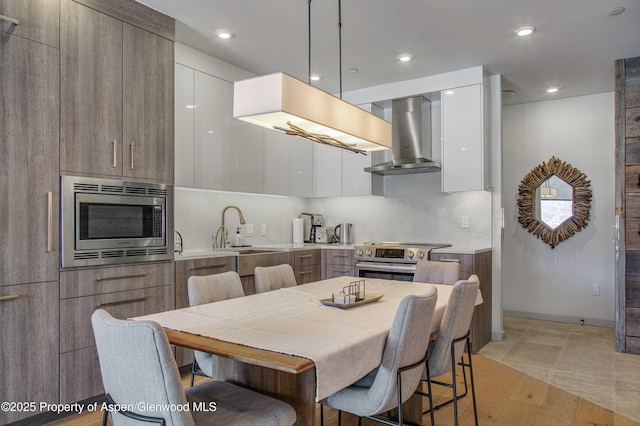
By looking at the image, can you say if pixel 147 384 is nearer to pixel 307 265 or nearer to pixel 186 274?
pixel 186 274

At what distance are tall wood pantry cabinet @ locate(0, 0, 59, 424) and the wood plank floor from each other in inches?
16.7

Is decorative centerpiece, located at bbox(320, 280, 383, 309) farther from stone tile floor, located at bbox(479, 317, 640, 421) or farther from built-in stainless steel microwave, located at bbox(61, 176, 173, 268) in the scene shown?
stone tile floor, located at bbox(479, 317, 640, 421)

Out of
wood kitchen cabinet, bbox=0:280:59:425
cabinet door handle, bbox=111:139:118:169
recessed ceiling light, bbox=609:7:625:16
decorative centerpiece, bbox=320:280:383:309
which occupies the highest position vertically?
recessed ceiling light, bbox=609:7:625:16

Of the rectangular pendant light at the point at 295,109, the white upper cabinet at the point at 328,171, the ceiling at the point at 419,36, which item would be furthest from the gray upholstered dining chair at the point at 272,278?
the white upper cabinet at the point at 328,171

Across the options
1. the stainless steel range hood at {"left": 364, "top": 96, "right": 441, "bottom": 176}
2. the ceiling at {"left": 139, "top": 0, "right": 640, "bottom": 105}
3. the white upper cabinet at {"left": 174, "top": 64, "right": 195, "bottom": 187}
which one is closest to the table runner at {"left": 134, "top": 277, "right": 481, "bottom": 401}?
the white upper cabinet at {"left": 174, "top": 64, "right": 195, "bottom": 187}

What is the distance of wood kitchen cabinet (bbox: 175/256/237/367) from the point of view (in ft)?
10.9

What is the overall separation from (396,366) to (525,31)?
9.61ft

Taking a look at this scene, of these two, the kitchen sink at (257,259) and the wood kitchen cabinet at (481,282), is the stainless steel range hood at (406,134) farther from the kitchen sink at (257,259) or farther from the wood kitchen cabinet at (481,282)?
the kitchen sink at (257,259)

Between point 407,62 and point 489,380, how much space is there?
2.82 m

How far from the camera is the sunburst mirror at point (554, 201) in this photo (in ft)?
17.2

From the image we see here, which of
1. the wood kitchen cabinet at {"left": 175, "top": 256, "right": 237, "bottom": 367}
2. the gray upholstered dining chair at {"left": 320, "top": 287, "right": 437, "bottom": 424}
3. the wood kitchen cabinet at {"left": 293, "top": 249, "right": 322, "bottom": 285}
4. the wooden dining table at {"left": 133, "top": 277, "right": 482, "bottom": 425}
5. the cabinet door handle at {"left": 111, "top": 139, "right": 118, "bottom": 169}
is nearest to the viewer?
the wooden dining table at {"left": 133, "top": 277, "right": 482, "bottom": 425}

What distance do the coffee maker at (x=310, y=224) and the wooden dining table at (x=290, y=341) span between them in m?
3.10

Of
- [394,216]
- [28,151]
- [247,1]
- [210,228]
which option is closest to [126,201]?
[28,151]

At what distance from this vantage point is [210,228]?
4.27m
